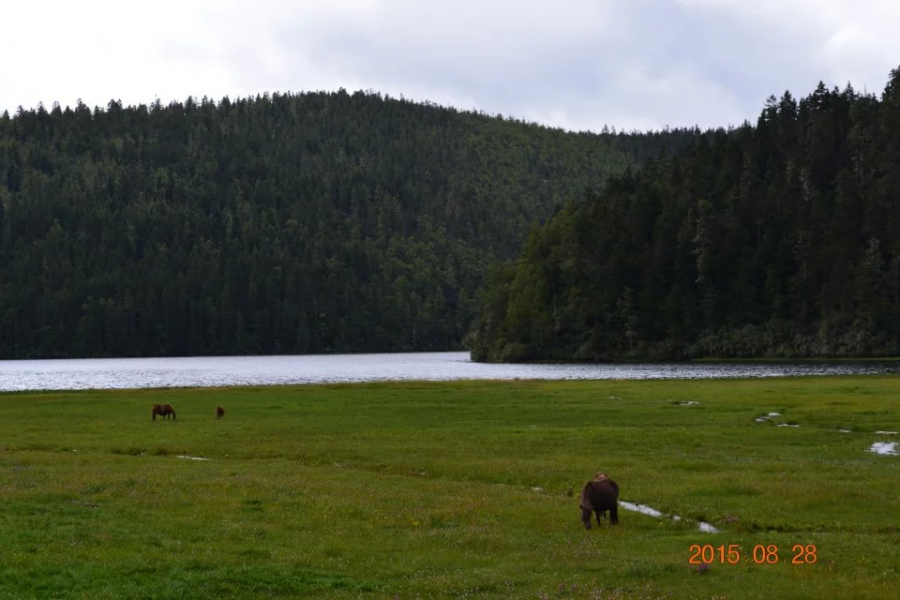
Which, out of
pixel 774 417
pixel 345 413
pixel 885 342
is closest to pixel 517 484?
pixel 774 417

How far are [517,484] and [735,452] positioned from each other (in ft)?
40.8

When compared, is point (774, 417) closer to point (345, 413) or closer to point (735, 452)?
point (735, 452)

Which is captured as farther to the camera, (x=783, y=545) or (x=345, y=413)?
(x=345, y=413)

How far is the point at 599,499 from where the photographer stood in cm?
2806

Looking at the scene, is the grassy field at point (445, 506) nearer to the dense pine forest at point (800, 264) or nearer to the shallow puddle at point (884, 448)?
the shallow puddle at point (884, 448)

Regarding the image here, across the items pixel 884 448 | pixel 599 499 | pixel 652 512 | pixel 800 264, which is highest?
pixel 800 264

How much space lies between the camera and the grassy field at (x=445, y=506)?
2222cm

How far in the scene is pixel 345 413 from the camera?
6912 centimetres
